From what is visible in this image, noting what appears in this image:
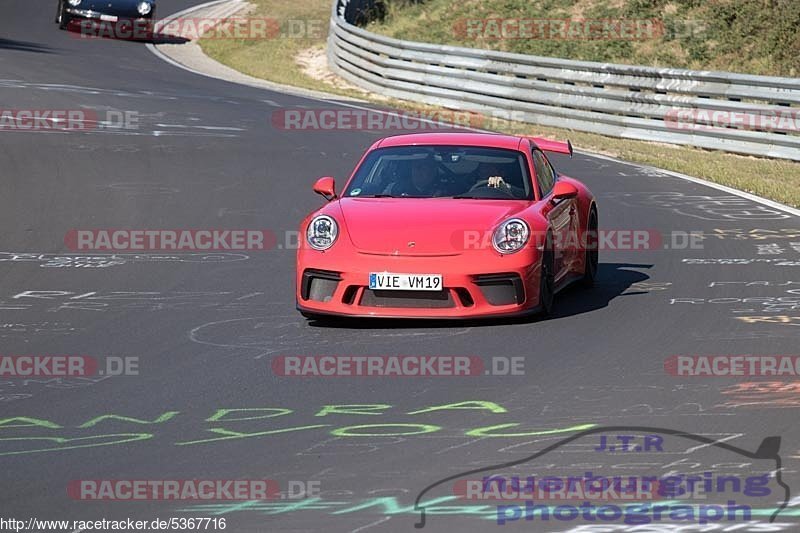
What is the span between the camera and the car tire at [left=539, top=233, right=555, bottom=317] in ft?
33.8

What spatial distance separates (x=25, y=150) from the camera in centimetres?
2031

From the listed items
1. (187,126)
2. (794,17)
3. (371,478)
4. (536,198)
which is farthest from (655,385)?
(794,17)

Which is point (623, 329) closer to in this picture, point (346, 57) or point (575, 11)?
point (346, 57)

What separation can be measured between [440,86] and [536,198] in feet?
58.5

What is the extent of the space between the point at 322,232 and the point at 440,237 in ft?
2.82

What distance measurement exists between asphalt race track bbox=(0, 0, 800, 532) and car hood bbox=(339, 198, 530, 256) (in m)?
0.55

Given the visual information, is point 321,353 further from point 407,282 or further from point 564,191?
point 564,191

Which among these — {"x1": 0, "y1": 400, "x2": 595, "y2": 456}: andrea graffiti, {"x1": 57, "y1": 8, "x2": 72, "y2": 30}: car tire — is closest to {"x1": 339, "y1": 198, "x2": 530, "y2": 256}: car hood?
{"x1": 0, "y1": 400, "x2": 595, "y2": 456}: andrea graffiti

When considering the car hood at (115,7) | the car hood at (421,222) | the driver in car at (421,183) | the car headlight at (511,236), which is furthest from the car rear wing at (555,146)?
the car hood at (115,7)

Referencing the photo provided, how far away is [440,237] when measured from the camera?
33.6ft

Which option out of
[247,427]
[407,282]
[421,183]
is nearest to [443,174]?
[421,183]

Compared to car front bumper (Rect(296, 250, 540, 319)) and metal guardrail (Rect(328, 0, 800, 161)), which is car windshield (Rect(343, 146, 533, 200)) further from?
metal guardrail (Rect(328, 0, 800, 161))

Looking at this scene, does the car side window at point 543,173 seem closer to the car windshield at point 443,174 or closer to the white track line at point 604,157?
the car windshield at point 443,174

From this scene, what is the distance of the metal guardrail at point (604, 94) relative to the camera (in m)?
22.1
